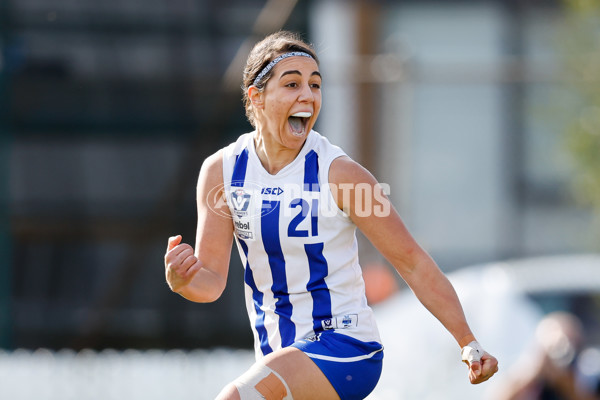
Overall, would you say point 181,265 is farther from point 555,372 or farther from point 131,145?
point 131,145

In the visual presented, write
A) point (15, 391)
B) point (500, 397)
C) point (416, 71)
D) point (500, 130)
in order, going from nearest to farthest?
point (500, 397) → point (15, 391) → point (416, 71) → point (500, 130)

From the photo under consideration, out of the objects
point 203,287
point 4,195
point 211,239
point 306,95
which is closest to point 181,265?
point 203,287

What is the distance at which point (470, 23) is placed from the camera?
10.8 metres

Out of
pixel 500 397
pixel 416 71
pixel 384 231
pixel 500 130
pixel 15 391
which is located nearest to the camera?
pixel 384 231

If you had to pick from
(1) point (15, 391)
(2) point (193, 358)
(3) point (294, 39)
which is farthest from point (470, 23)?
(3) point (294, 39)

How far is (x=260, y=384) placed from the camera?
9.27 ft

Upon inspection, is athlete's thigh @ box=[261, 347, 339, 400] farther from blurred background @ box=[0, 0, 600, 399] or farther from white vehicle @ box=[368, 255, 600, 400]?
blurred background @ box=[0, 0, 600, 399]

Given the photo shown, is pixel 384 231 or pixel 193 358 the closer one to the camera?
pixel 384 231

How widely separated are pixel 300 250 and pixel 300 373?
40 centimetres

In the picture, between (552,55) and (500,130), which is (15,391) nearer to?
(500,130)

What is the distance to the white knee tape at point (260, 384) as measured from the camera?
2.81 meters

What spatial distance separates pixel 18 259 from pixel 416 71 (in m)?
3.38

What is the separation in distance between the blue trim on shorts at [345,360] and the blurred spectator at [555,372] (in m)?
2.63

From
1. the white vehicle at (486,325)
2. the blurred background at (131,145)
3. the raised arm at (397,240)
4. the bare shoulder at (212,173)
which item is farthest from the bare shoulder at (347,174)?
the blurred background at (131,145)
